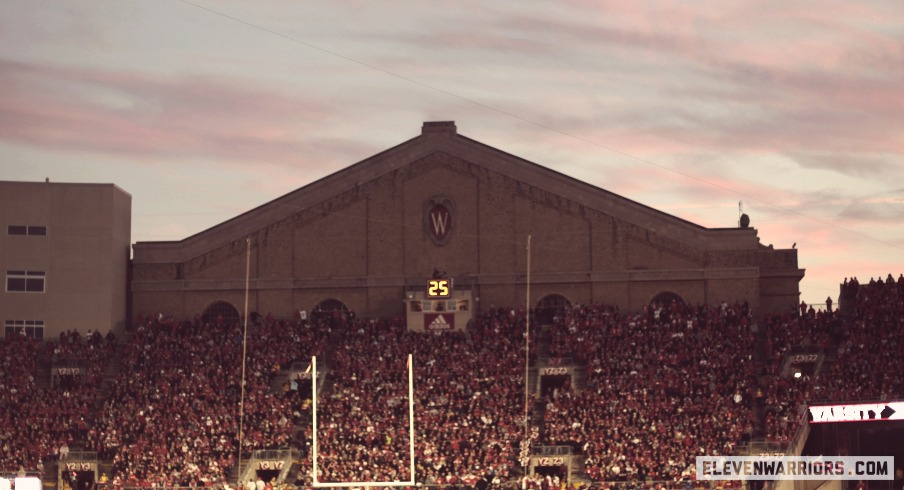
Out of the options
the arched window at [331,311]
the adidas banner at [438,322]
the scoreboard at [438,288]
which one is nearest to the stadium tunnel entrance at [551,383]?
the adidas banner at [438,322]

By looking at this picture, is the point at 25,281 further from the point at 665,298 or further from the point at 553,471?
the point at 665,298

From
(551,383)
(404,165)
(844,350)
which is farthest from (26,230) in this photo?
(844,350)

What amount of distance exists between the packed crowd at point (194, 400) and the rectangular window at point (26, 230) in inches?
280

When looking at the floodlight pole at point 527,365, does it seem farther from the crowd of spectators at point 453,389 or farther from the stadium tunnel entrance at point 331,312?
the stadium tunnel entrance at point 331,312

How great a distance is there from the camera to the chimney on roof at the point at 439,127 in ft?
250

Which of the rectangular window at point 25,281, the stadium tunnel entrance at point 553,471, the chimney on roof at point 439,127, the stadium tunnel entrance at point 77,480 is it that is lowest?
the stadium tunnel entrance at point 77,480

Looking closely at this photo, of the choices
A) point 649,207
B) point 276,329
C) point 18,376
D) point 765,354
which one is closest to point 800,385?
point 765,354

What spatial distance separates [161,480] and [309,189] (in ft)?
66.0

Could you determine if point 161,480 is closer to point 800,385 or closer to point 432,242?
point 432,242

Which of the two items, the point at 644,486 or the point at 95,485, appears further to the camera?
the point at 95,485

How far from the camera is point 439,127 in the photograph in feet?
250

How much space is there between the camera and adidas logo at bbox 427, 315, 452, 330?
7288cm

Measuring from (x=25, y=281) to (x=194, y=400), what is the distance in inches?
517

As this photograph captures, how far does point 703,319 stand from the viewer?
70.6m
